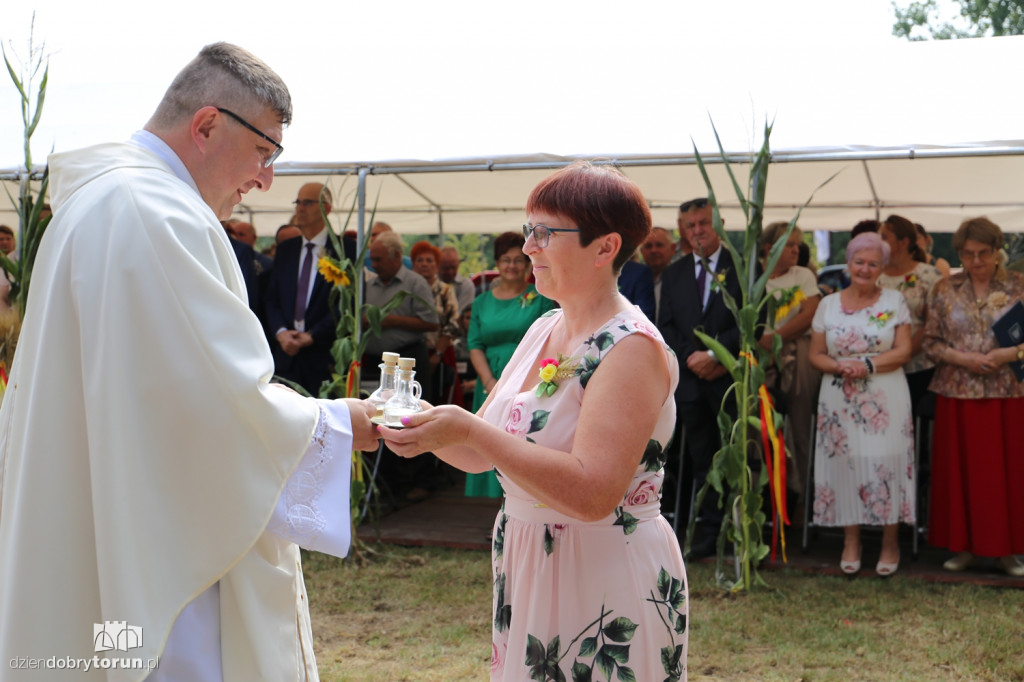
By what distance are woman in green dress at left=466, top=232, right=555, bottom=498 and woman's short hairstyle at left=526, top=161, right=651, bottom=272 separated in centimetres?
447

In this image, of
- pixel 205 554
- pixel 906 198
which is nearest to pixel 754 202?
pixel 205 554

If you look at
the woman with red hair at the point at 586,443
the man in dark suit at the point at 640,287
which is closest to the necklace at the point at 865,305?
the man in dark suit at the point at 640,287

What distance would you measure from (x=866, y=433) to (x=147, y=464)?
540 cm

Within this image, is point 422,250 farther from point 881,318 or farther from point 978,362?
point 978,362

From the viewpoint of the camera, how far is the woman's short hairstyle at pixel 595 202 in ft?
7.97

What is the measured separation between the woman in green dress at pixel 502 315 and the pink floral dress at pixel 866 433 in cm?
207

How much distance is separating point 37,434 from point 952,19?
4419 centimetres

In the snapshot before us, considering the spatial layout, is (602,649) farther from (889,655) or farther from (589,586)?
(889,655)

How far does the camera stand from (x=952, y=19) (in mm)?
39594

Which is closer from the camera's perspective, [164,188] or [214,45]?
[164,188]

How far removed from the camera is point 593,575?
2.40 metres

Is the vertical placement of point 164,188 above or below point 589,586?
above

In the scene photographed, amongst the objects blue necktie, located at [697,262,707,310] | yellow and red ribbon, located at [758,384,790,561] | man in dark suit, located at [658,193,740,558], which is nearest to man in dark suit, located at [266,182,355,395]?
man in dark suit, located at [658,193,740,558]

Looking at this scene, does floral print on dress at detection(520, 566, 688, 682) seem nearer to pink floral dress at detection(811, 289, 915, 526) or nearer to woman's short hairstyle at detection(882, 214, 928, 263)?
pink floral dress at detection(811, 289, 915, 526)
